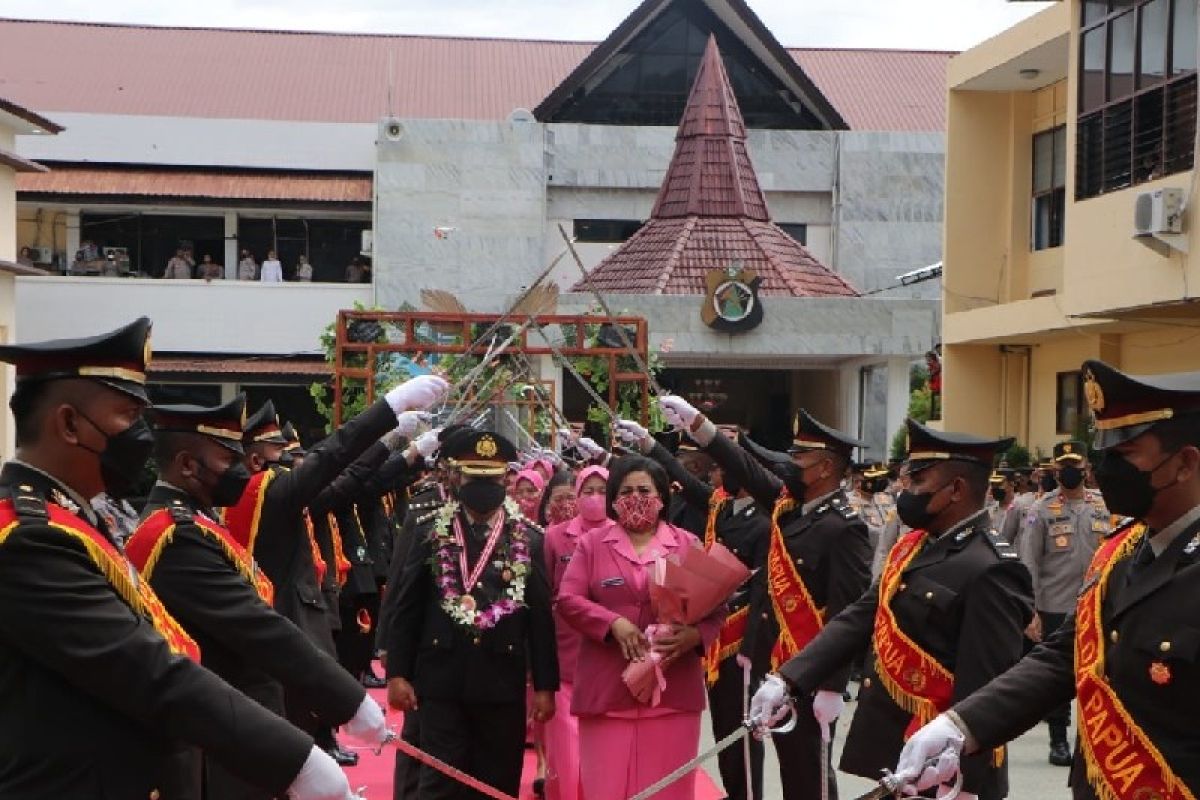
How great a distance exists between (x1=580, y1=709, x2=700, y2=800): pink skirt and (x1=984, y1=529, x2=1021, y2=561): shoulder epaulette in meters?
2.27

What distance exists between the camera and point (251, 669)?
6.36 meters

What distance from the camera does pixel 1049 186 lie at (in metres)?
27.6

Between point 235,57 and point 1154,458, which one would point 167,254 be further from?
point 1154,458

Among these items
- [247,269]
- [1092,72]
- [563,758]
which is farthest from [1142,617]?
[247,269]

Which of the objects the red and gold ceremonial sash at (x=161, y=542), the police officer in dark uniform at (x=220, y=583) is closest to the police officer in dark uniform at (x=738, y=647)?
the police officer in dark uniform at (x=220, y=583)

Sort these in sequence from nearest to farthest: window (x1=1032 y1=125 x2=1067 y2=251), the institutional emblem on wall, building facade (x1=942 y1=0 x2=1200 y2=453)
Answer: building facade (x1=942 y1=0 x2=1200 y2=453), window (x1=1032 y1=125 x2=1067 y2=251), the institutional emblem on wall

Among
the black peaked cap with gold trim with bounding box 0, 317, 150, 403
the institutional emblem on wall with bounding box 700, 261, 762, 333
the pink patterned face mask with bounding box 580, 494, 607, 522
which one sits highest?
the institutional emblem on wall with bounding box 700, 261, 762, 333

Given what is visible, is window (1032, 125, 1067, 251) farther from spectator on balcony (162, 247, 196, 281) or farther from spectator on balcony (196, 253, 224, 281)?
spectator on balcony (162, 247, 196, 281)

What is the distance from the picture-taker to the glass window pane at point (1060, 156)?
1062 inches

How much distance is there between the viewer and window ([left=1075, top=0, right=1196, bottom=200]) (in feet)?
65.4

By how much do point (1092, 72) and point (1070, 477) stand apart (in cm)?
1073

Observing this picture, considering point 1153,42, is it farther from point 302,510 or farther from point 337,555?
point 302,510

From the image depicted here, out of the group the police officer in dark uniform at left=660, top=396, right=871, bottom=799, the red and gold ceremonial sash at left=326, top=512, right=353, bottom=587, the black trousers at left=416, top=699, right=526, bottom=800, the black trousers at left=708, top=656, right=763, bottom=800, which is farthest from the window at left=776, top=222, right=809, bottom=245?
the black trousers at left=416, top=699, right=526, bottom=800

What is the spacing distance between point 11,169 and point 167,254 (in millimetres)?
6146
